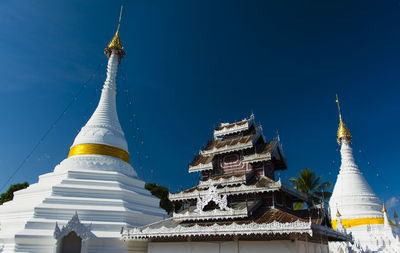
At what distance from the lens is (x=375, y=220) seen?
36.9 m

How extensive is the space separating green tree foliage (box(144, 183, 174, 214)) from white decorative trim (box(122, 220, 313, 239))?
29.7 m

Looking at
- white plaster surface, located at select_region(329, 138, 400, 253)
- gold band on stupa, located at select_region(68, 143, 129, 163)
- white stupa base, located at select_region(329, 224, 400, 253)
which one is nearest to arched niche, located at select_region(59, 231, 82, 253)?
gold band on stupa, located at select_region(68, 143, 129, 163)

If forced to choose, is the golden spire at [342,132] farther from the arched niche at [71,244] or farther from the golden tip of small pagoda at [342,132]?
the arched niche at [71,244]

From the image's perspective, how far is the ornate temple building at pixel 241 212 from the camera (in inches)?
636

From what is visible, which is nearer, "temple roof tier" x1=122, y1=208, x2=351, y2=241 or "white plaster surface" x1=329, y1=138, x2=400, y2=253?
"temple roof tier" x1=122, y1=208, x2=351, y2=241

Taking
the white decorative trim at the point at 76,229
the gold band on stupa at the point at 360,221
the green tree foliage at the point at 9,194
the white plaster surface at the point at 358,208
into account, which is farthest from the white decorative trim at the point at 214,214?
the green tree foliage at the point at 9,194

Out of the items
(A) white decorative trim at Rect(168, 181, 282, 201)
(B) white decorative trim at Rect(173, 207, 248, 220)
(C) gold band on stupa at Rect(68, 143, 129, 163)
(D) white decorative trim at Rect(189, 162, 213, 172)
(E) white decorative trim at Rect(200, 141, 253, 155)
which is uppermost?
(C) gold band on stupa at Rect(68, 143, 129, 163)

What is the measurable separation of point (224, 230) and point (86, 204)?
11471 millimetres

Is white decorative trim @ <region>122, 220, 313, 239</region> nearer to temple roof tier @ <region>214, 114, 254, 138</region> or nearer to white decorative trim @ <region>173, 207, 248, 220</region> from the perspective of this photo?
white decorative trim @ <region>173, 207, 248, 220</region>

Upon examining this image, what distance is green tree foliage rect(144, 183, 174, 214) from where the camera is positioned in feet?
160

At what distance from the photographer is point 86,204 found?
21.8 m

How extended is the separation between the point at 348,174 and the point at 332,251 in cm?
1438

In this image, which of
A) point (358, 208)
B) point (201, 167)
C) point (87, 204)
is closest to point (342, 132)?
point (358, 208)

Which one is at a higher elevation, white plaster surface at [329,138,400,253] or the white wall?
white plaster surface at [329,138,400,253]
